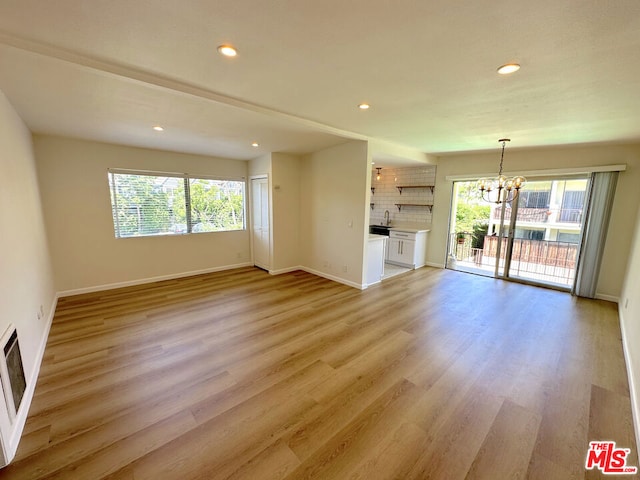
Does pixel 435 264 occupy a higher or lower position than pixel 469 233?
lower

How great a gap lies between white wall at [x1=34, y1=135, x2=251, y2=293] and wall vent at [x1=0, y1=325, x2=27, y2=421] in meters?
2.77

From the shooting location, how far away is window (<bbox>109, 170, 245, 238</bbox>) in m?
4.52

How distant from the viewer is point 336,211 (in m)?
4.85

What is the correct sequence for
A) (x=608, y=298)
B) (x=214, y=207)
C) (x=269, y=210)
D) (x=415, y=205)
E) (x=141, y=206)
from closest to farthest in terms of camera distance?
(x=608, y=298) < (x=141, y=206) < (x=269, y=210) < (x=214, y=207) < (x=415, y=205)

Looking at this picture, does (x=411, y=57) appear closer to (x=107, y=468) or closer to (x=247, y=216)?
(x=107, y=468)

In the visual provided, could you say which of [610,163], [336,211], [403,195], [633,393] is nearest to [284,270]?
[336,211]

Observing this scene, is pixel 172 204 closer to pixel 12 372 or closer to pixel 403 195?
pixel 12 372

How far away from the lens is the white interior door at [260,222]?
5531mm

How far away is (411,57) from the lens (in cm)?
180

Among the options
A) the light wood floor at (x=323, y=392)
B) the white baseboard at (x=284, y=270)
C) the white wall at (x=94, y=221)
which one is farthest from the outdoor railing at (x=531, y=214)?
the white wall at (x=94, y=221)

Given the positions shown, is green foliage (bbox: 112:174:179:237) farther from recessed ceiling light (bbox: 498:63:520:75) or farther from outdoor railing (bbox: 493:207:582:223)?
outdoor railing (bbox: 493:207:582:223)

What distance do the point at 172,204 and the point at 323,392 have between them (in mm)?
4509

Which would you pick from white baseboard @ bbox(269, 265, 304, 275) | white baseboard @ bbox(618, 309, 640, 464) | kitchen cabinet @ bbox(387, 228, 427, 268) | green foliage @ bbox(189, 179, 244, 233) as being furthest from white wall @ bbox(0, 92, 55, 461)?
kitchen cabinet @ bbox(387, 228, 427, 268)

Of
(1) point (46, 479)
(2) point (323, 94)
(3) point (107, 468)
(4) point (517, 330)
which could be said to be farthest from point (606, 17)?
(1) point (46, 479)
